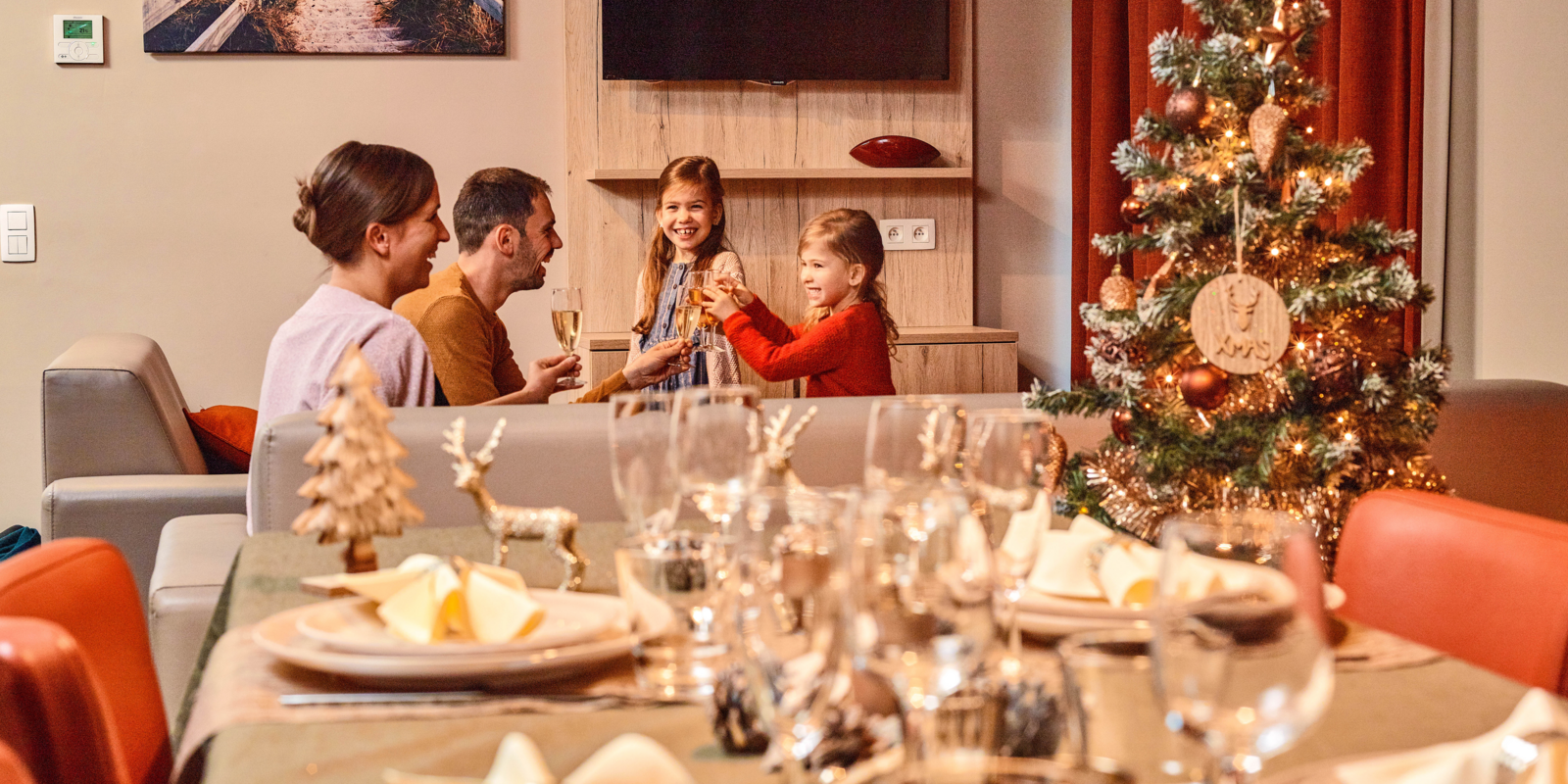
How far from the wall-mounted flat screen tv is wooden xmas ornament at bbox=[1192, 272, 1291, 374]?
9.47 ft

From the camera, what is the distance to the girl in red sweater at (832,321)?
132 inches

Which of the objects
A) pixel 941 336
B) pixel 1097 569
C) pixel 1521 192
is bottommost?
pixel 1097 569

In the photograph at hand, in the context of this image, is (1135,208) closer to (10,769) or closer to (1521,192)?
(10,769)

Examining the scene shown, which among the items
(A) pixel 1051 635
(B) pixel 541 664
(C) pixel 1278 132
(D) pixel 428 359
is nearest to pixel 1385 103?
(C) pixel 1278 132

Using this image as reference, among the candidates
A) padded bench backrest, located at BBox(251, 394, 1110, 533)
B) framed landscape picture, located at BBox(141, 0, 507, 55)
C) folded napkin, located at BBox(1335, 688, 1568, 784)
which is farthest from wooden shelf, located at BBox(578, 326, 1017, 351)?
folded napkin, located at BBox(1335, 688, 1568, 784)

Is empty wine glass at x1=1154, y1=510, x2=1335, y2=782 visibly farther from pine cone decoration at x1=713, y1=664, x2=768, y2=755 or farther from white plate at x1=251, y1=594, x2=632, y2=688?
white plate at x1=251, y1=594, x2=632, y2=688

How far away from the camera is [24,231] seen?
419 centimetres

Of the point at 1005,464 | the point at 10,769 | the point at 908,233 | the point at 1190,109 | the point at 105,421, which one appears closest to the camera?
the point at 10,769

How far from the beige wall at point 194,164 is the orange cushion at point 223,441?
1279 mm

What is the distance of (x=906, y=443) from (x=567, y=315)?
1.55 metres

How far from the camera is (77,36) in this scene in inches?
164

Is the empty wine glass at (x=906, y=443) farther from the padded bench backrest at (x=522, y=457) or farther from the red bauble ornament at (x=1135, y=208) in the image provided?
the red bauble ornament at (x=1135, y=208)

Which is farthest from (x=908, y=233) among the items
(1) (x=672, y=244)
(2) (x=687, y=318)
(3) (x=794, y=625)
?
(3) (x=794, y=625)

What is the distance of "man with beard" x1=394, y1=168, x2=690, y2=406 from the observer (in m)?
2.55
